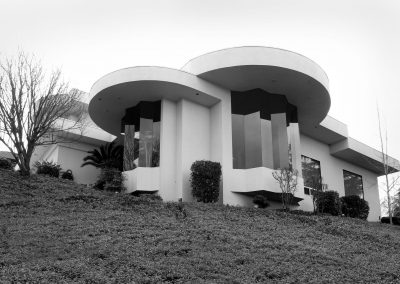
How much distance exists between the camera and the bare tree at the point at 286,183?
18641 mm

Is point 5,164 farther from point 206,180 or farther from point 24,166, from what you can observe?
point 206,180

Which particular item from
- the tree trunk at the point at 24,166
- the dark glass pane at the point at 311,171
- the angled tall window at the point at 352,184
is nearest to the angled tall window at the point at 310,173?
the dark glass pane at the point at 311,171

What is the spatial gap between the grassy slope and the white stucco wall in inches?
373

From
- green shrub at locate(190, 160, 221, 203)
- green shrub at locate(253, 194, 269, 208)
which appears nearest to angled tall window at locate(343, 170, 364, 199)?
green shrub at locate(253, 194, 269, 208)

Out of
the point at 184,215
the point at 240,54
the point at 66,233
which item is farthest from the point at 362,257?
the point at 240,54

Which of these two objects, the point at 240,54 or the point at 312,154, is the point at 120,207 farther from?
the point at 312,154

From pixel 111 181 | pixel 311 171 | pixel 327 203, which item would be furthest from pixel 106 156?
pixel 327 203

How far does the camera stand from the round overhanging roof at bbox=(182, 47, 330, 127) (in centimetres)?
1859

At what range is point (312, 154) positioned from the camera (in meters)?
26.1

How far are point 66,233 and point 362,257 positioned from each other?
684cm

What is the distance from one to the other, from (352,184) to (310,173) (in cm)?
517

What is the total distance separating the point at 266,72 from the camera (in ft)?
62.5

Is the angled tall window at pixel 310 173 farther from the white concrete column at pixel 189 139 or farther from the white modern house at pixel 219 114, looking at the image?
the white concrete column at pixel 189 139

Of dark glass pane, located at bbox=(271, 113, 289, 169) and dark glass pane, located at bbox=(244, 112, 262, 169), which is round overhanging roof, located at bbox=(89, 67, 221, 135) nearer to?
dark glass pane, located at bbox=(244, 112, 262, 169)
